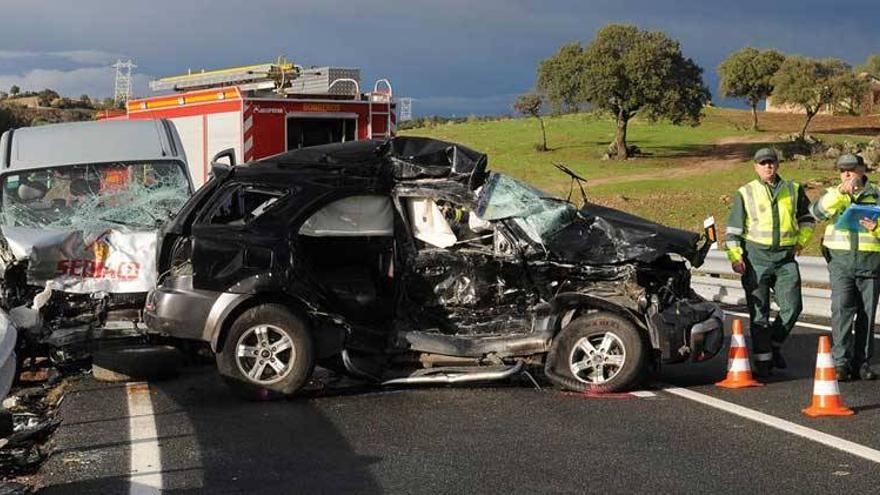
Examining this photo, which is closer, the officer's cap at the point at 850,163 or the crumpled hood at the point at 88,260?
the officer's cap at the point at 850,163

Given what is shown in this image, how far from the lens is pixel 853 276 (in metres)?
7.82

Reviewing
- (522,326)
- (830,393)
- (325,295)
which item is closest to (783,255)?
(830,393)

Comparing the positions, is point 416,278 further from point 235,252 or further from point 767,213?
point 767,213

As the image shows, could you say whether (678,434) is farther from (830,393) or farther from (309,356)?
(309,356)

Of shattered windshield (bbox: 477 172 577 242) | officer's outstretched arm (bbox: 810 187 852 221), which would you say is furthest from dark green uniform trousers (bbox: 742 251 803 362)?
shattered windshield (bbox: 477 172 577 242)

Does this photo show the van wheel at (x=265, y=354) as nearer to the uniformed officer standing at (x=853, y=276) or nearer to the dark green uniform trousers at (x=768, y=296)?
the dark green uniform trousers at (x=768, y=296)

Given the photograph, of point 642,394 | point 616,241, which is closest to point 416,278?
point 616,241

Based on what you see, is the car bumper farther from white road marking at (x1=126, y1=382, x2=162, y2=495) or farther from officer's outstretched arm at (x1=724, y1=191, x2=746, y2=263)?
officer's outstretched arm at (x1=724, y1=191, x2=746, y2=263)

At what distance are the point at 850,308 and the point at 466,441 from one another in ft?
12.0

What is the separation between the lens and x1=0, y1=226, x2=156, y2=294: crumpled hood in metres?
8.01

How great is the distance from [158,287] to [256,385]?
1.15 meters

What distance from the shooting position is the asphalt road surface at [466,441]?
5.22 metres

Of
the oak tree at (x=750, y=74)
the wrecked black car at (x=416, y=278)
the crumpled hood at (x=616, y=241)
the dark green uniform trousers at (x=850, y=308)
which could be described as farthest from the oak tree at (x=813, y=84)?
the wrecked black car at (x=416, y=278)

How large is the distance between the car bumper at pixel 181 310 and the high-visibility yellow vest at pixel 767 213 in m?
4.32
